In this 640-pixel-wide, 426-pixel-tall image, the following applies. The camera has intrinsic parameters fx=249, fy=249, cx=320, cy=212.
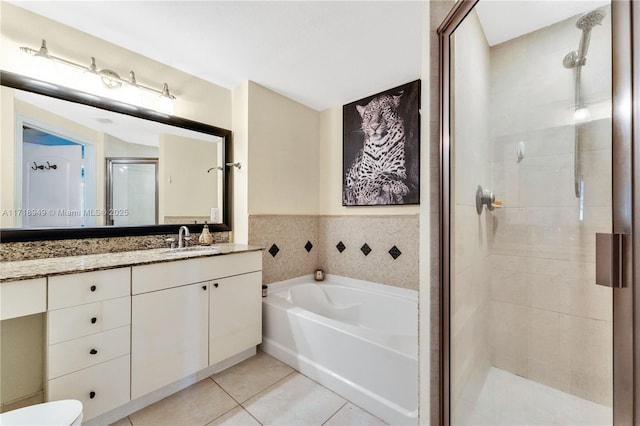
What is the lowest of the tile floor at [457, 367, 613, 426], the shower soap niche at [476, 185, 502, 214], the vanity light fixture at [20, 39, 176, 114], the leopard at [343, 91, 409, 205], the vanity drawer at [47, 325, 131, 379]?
the tile floor at [457, 367, 613, 426]

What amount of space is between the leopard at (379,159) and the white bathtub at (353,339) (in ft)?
2.95

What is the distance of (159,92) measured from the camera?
2.02 meters

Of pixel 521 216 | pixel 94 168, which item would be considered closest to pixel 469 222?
pixel 521 216

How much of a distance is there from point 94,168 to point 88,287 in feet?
2.93

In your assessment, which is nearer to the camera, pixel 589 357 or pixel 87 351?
pixel 589 357

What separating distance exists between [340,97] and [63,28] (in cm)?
214

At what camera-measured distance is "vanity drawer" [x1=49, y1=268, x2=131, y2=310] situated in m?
1.16

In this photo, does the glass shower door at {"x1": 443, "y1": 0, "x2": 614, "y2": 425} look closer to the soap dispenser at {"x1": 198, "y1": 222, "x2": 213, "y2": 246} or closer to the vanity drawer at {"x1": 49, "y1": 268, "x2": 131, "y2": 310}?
the vanity drawer at {"x1": 49, "y1": 268, "x2": 131, "y2": 310}

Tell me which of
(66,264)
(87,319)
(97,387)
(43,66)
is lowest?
(97,387)

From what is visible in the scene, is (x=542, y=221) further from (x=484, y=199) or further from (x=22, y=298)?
(x=22, y=298)

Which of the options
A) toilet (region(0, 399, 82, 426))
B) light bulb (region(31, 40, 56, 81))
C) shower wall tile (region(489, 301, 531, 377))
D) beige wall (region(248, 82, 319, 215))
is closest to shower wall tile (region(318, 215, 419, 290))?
beige wall (region(248, 82, 319, 215))

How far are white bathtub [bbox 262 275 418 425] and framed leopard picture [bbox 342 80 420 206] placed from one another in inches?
35.8

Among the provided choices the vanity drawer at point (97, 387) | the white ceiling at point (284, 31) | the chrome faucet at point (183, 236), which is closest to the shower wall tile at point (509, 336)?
the white ceiling at point (284, 31)

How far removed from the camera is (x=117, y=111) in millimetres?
1809
